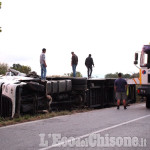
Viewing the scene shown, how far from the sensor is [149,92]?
17.5 metres

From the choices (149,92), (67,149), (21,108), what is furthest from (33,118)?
(149,92)

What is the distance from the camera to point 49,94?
50.8ft

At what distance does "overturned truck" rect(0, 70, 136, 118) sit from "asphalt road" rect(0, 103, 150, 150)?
1.82m

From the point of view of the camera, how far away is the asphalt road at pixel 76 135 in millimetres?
7645

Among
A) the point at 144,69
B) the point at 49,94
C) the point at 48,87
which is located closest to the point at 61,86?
the point at 49,94

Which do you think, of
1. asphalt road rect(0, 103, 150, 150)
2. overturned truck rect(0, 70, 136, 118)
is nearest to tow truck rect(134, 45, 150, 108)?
overturned truck rect(0, 70, 136, 118)

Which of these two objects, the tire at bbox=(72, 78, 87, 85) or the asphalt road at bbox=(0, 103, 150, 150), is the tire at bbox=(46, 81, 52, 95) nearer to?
the tire at bbox=(72, 78, 87, 85)

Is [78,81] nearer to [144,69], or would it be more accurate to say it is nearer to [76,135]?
[144,69]

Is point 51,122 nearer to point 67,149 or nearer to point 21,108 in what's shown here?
point 21,108

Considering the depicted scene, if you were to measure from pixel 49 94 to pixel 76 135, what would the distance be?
21.8ft

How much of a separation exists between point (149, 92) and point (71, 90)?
393 cm

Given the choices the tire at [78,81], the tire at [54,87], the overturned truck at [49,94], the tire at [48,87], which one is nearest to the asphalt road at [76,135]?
the overturned truck at [49,94]

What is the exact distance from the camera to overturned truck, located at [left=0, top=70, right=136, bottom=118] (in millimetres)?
12995

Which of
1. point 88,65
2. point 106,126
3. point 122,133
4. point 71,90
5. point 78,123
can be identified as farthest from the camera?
point 88,65
